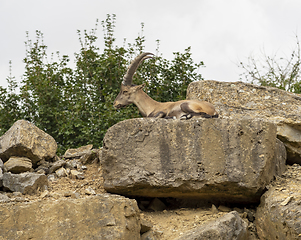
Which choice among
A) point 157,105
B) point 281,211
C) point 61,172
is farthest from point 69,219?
point 157,105

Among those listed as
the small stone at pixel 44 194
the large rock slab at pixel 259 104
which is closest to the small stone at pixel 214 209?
the large rock slab at pixel 259 104

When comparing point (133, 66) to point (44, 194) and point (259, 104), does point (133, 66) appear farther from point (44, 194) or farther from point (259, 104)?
point (44, 194)

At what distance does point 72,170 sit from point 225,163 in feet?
8.74

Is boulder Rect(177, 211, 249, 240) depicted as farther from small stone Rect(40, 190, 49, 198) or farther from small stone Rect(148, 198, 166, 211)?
small stone Rect(40, 190, 49, 198)

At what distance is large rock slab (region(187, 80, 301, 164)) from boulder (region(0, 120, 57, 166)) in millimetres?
2794

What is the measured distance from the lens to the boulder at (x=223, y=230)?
5.39 m

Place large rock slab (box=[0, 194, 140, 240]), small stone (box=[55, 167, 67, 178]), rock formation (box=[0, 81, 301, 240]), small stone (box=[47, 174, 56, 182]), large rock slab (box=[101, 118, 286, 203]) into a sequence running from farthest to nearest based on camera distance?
1. small stone (box=[55, 167, 67, 178])
2. small stone (box=[47, 174, 56, 182])
3. large rock slab (box=[101, 118, 286, 203])
4. rock formation (box=[0, 81, 301, 240])
5. large rock slab (box=[0, 194, 140, 240])

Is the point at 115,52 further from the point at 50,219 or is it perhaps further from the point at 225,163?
the point at 50,219

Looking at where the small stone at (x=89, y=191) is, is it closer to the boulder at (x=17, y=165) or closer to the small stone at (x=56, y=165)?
the small stone at (x=56, y=165)

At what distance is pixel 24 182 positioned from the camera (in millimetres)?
6391

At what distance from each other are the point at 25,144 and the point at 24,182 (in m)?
0.88

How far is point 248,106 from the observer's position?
25.6ft

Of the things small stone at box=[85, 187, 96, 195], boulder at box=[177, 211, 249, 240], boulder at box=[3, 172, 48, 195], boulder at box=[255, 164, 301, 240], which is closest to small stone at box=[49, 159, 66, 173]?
boulder at box=[3, 172, 48, 195]

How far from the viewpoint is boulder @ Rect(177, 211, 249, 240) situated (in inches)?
212
